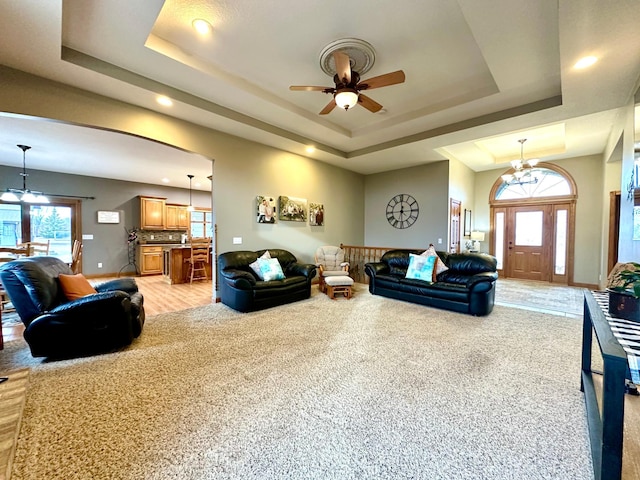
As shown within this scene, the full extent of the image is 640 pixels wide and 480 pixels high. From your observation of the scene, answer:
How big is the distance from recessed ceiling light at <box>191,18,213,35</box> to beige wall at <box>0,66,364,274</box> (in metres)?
1.70

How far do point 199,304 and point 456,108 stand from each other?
5.26m

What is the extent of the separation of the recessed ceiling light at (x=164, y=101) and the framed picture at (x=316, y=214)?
341cm

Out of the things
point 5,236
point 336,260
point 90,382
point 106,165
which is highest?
point 106,165

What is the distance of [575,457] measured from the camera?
4.84ft

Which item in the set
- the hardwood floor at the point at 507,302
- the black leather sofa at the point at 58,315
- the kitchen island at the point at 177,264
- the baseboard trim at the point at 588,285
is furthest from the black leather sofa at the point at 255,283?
the baseboard trim at the point at 588,285

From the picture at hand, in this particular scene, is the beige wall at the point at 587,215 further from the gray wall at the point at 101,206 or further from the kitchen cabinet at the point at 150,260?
the gray wall at the point at 101,206

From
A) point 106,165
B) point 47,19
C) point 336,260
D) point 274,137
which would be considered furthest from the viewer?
point 106,165

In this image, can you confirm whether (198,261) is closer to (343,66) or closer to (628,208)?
(343,66)

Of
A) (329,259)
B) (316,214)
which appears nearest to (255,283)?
(329,259)

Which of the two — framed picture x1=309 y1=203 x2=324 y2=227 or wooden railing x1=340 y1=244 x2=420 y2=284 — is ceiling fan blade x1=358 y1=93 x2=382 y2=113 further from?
wooden railing x1=340 y1=244 x2=420 y2=284

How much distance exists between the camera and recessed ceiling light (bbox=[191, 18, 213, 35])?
256 centimetres

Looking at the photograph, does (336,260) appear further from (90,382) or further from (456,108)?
(90,382)

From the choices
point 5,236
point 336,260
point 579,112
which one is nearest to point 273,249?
point 336,260

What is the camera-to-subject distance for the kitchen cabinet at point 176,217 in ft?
28.1
